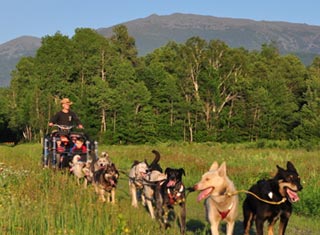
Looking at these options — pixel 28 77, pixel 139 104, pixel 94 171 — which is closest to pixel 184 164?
pixel 94 171

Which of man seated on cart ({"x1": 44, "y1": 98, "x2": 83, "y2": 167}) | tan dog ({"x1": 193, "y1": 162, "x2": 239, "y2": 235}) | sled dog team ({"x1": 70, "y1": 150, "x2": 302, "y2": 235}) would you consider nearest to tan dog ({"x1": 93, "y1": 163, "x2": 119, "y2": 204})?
sled dog team ({"x1": 70, "y1": 150, "x2": 302, "y2": 235})

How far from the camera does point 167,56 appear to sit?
201 ft

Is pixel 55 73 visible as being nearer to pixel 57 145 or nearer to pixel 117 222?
pixel 57 145

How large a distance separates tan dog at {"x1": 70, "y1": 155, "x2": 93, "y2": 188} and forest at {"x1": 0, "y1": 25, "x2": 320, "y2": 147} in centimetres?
3906

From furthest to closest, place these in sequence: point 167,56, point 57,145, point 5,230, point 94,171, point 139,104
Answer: point 167,56
point 139,104
point 57,145
point 94,171
point 5,230

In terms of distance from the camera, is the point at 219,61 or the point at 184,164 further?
the point at 219,61

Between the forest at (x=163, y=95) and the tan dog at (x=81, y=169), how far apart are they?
39062 mm

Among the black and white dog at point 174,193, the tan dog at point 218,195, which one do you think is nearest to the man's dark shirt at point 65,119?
the black and white dog at point 174,193

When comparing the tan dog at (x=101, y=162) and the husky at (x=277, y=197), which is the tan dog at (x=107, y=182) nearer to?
the tan dog at (x=101, y=162)

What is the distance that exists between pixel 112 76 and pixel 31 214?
1878 inches

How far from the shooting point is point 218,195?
7.07 m

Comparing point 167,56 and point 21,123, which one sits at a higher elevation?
point 167,56

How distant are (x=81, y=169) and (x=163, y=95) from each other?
43694 millimetres

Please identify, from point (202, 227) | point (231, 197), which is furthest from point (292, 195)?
point (202, 227)
